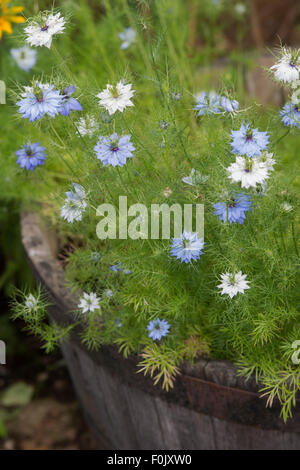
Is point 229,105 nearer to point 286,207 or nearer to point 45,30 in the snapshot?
point 286,207

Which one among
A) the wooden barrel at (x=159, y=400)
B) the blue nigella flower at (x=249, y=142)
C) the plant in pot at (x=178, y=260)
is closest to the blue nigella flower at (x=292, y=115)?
the plant in pot at (x=178, y=260)

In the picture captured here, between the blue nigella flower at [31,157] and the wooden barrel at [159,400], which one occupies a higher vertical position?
the blue nigella flower at [31,157]

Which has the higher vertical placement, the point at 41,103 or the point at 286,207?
the point at 41,103

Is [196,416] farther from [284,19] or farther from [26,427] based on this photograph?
[284,19]

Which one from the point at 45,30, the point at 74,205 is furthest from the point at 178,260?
the point at 45,30

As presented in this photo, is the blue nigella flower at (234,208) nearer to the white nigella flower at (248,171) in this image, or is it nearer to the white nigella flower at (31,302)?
the white nigella flower at (248,171)
